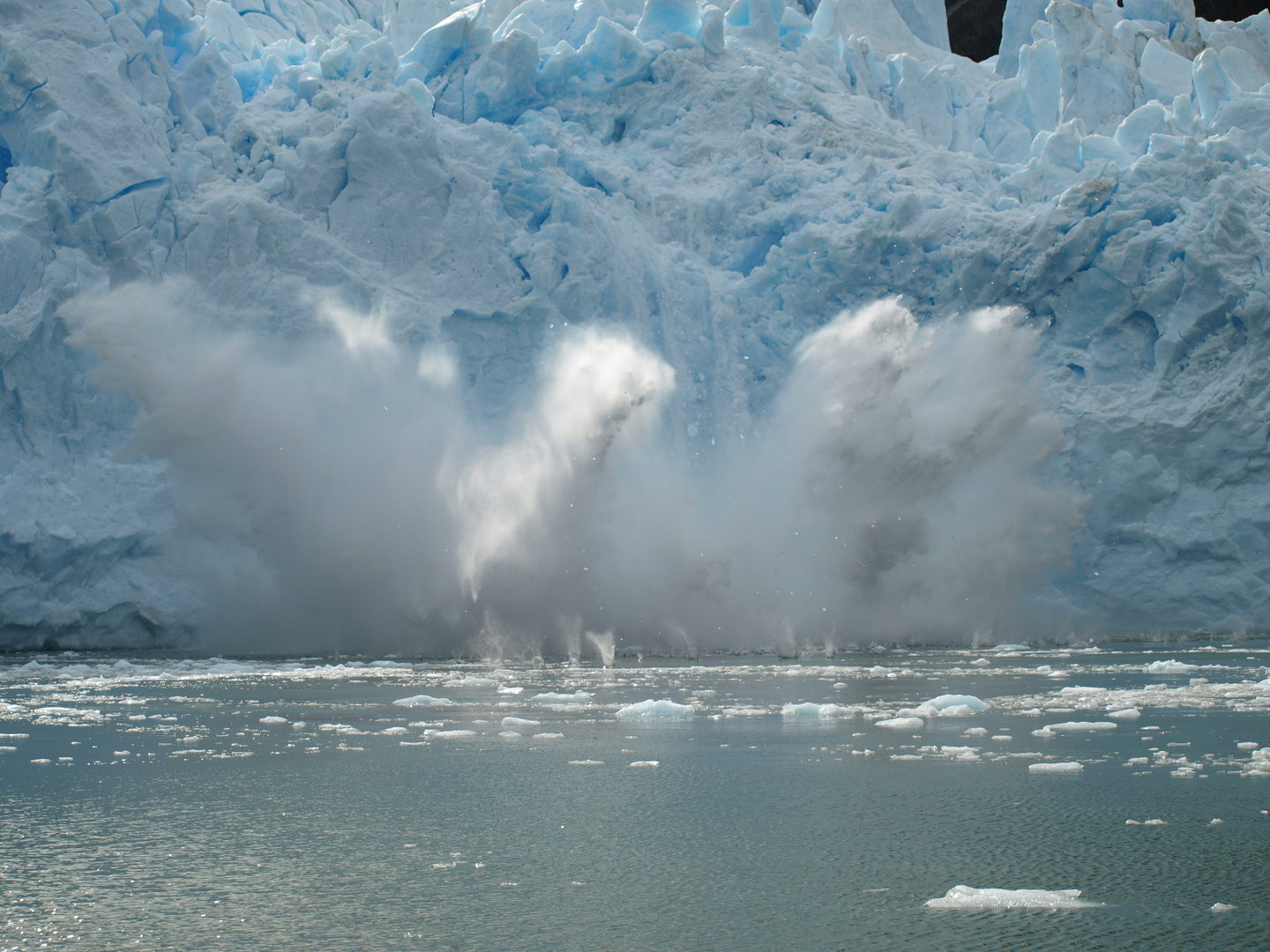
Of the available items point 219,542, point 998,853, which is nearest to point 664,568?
point 219,542

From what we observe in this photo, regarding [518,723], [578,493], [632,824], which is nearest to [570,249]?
[578,493]

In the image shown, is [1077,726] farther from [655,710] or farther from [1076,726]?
[655,710]

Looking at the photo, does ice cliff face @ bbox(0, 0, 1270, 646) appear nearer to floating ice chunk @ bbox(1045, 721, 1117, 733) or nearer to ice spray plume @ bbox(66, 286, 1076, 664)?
ice spray plume @ bbox(66, 286, 1076, 664)

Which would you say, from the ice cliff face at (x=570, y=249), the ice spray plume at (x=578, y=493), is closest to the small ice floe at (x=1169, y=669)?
the ice spray plume at (x=578, y=493)

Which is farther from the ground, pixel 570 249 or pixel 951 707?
pixel 570 249

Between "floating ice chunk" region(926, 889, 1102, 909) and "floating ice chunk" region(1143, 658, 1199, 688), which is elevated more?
"floating ice chunk" region(1143, 658, 1199, 688)

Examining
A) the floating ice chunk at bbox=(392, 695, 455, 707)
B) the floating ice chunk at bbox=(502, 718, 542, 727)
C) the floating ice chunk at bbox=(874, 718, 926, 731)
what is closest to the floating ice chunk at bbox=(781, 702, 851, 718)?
the floating ice chunk at bbox=(874, 718, 926, 731)
